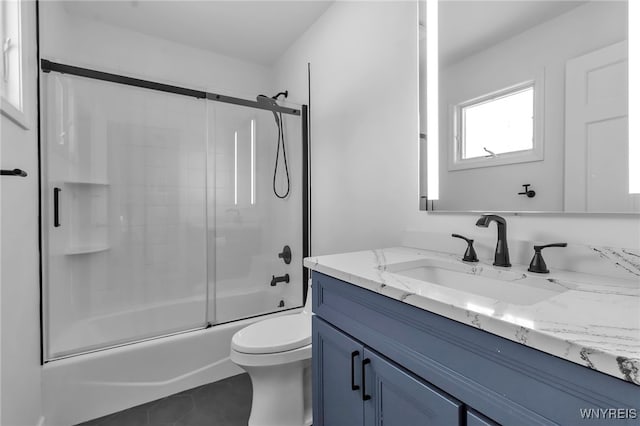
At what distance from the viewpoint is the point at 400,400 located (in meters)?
0.78

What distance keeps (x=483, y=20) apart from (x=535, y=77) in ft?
1.26

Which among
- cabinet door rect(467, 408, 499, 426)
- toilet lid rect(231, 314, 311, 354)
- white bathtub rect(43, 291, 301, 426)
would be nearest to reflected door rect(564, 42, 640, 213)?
cabinet door rect(467, 408, 499, 426)

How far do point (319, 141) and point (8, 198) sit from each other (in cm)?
172

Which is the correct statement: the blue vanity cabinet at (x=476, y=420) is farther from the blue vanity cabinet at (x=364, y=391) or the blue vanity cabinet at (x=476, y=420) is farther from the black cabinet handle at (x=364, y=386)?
the black cabinet handle at (x=364, y=386)

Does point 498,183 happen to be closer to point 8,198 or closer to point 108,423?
point 8,198

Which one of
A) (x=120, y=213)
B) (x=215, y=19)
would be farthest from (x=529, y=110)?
(x=120, y=213)

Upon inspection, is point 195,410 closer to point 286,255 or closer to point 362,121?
point 286,255

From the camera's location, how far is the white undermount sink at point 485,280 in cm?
85

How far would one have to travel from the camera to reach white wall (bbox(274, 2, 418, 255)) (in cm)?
153

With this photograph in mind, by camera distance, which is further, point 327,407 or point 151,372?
point 151,372

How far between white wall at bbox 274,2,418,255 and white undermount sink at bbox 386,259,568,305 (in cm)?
42

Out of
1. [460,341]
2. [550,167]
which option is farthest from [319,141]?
[460,341]

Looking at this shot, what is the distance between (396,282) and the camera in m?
0.82

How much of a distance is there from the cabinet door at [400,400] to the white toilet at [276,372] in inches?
22.0
